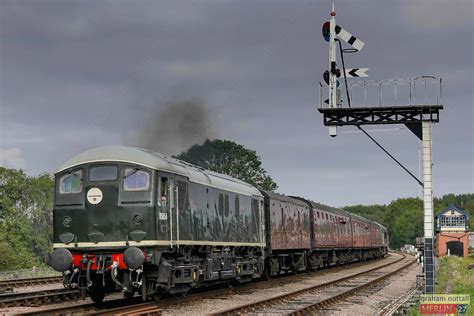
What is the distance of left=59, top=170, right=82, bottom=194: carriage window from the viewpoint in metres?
19.1

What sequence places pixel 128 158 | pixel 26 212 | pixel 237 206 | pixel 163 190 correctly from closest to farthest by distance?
pixel 128 158
pixel 163 190
pixel 237 206
pixel 26 212

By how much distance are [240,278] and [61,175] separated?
31.9 ft

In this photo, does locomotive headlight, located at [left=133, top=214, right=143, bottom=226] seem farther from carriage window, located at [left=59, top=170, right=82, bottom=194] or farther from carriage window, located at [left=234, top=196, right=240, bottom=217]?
carriage window, located at [left=234, top=196, right=240, bottom=217]

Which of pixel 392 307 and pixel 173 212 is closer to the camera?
pixel 173 212

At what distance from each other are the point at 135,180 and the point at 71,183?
1839mm

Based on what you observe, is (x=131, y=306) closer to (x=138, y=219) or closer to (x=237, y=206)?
(x=138, y=219)

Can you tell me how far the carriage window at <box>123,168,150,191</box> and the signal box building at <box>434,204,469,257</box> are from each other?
78.2 m

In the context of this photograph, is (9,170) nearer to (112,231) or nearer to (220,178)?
(220,178)

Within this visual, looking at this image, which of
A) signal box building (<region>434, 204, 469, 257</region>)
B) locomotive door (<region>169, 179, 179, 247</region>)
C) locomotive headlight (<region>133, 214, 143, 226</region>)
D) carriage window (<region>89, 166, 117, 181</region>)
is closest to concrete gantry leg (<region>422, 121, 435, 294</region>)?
locomotive door (<region>169, 179, 179, 247</region>)

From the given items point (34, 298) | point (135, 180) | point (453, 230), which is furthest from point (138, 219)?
point (453, 230)

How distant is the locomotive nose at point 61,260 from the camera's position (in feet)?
59.4

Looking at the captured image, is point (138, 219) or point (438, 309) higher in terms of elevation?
point (138, 219)

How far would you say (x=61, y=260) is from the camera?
713 inches

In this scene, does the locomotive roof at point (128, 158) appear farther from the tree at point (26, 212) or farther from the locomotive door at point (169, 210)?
the tree at point (26, 212)
